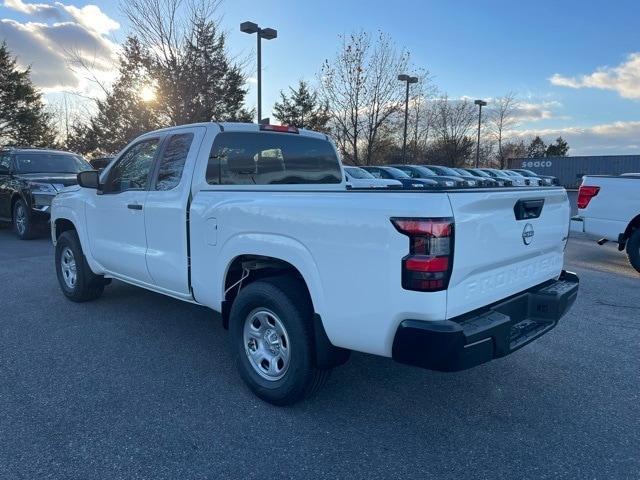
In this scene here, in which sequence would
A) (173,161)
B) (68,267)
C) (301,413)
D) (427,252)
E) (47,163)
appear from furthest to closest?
(47,163) → (68,267) → (173,161) → (301,413) → (427,252)

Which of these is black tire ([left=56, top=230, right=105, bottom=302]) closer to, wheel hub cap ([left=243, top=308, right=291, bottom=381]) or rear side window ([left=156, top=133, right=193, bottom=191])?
rear side window ([left=156, top=133, right=193, bottom=191])

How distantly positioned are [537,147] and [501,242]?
237 ft

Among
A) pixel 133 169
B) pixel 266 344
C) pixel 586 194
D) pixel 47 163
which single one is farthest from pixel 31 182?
pixel 586 194

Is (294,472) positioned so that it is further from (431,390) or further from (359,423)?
(431,390)

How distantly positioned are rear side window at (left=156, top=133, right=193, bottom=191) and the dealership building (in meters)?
39.3

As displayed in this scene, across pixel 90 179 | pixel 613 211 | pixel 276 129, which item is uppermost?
pixel 276 129

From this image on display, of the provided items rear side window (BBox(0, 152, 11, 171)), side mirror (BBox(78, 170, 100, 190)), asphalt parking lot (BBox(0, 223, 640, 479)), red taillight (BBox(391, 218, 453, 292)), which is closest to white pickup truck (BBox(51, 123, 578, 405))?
red taillight (BBox(391, 218, 453, 292))

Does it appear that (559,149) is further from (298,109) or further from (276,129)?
(276,129)

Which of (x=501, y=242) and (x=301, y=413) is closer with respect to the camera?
(x=501, y=242)

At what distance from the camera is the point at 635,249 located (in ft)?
25.5

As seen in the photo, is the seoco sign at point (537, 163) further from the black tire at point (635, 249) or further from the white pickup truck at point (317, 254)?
the white pickup truck at point (317, 254)

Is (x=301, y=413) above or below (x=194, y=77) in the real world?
below

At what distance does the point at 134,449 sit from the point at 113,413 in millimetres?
495

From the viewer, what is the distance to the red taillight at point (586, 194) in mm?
8258
